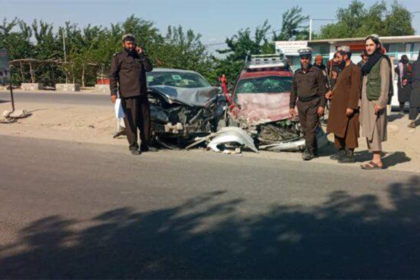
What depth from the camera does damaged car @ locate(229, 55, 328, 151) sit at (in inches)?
313

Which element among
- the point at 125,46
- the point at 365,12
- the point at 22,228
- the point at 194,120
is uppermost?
the point at 365,12

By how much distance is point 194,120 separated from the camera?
8492mm

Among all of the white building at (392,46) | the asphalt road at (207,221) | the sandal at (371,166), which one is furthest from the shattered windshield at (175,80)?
the white building at (392,46)

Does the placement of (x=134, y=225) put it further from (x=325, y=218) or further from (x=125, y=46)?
(x=125, y=46)

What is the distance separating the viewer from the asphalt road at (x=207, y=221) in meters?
3.31

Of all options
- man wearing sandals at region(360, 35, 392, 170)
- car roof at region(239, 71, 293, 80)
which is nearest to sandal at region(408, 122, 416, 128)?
car roof at region(239, 71, 293, 80)

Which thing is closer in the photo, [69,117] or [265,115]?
[265,115]

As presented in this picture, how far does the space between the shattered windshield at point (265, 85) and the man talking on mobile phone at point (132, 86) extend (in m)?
2.19

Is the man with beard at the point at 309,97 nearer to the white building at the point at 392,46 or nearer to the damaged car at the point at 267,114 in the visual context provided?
the damaged car at the point at 267,114

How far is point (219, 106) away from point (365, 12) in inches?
2898

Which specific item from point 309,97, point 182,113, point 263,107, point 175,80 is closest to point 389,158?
point 309,97

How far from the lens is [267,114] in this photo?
814cm

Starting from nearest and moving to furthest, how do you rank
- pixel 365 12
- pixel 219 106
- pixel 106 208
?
pixel 106 208, pixel 219 106, pixel 365 12

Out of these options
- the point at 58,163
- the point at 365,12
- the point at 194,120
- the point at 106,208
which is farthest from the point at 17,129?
the point at 365,12
